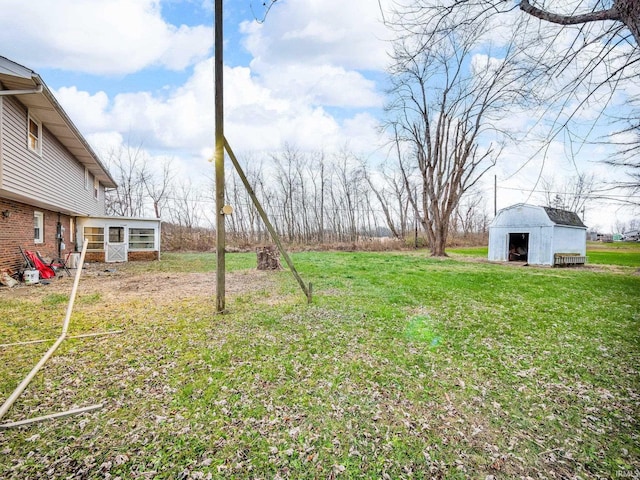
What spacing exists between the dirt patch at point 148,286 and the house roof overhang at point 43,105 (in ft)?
16.8

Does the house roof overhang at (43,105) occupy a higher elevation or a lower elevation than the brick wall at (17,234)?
higher

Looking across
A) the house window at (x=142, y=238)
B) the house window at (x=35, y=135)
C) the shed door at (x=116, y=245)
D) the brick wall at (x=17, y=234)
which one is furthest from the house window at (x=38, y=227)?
the house window at (x=142, y=238)

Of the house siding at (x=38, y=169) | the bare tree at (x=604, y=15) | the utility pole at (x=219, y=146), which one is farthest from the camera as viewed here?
the house siding at (x=38, y=169)

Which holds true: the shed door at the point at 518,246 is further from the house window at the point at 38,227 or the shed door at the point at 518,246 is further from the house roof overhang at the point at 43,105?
the house window at the point at 38,227

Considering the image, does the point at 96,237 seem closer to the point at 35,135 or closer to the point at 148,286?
the point at 35,135

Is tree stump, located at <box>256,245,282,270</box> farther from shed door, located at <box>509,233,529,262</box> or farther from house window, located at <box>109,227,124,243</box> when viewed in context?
shed door, located at <box>509,233,529,262</box>

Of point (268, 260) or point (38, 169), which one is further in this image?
point (268, 260)

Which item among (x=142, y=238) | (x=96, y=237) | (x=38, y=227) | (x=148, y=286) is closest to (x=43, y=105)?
(x=38, y=227)

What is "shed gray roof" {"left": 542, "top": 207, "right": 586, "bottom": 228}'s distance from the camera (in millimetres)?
16281

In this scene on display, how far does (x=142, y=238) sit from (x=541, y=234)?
22.1 metres

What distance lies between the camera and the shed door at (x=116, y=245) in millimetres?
15898

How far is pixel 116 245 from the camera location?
52.6 feet

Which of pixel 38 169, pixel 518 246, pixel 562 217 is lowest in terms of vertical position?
pixel 518 246

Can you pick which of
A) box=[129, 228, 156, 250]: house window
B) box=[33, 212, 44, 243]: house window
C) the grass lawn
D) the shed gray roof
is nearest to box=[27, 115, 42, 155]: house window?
box=[33, 212, 44, 243]: house window
